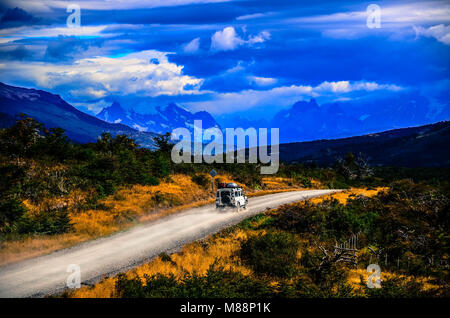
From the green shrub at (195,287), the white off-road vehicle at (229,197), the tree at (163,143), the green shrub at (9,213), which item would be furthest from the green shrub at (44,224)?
the tree at (163,143)

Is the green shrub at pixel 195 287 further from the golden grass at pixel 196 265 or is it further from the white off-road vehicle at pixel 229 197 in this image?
Result: the white off-road vehicle at pixel 229 197

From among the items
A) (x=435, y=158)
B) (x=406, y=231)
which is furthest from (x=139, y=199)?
(x=435, y=158)

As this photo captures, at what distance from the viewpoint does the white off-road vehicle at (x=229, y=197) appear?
22297 millimetres

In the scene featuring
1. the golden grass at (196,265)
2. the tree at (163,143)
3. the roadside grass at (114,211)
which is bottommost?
the golden grass at (196,265)

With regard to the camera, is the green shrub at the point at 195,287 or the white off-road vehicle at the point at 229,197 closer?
the green shrub at the point at 195,287

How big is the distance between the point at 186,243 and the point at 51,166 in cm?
1345

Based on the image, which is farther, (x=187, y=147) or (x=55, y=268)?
(x=187, y=147)

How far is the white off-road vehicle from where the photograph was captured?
22297mm

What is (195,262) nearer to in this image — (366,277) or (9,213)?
(366,277)

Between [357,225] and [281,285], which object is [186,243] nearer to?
[281,285]

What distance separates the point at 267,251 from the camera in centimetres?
1162

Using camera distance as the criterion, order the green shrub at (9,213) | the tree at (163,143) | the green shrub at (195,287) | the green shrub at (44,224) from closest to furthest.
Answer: the green shrub at (195,287) < the green shrub at (9,213) < the green shrub at (44,224) < the tree at (163,143)

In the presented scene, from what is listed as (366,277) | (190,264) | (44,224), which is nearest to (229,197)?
(190,264)

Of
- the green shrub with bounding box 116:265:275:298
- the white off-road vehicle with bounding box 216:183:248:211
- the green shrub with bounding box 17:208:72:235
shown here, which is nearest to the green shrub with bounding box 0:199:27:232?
the green shrub with bounding box 17:208:72:235
